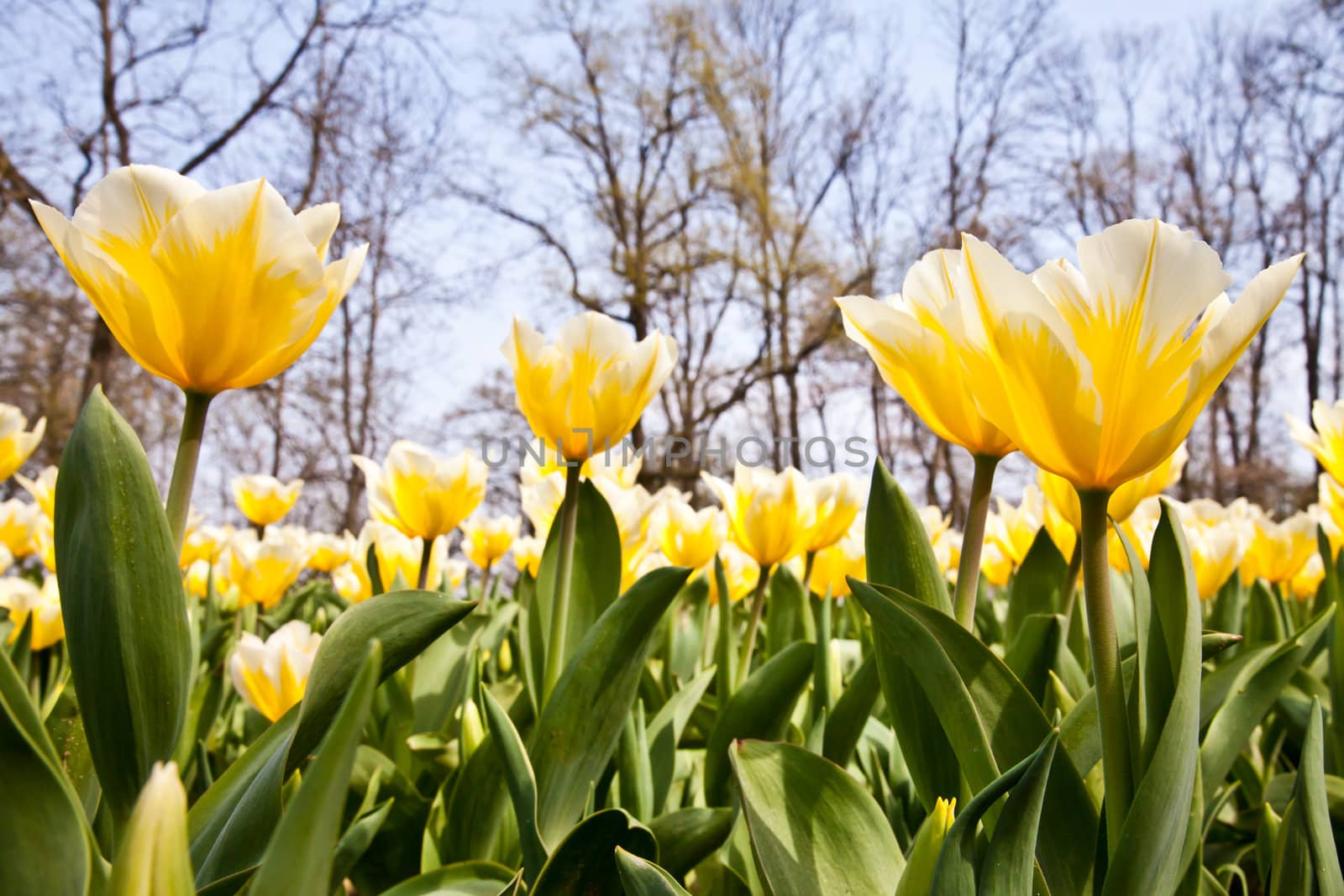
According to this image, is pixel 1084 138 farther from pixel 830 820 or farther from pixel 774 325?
pixel 830 820

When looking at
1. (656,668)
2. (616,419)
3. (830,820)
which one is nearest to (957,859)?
(830,820)

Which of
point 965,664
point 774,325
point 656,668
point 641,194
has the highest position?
point 641,194

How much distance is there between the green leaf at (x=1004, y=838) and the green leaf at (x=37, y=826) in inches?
19.0

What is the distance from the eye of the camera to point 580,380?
43.4 inches

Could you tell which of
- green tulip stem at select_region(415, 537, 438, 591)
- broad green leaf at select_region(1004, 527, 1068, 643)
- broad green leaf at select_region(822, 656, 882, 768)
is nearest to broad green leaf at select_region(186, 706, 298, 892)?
broad green leaf at select_region(822, 656, 882, 768)

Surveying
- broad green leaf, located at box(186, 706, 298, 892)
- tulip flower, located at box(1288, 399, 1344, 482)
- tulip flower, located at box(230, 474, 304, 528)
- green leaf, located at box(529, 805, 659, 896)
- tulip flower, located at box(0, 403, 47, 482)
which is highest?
tulip flower, located at box(0, 403, 47, 482)

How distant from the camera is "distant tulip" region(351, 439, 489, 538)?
146 centimetres

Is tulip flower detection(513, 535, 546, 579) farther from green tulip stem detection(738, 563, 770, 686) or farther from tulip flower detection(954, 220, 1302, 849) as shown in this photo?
tulip flower detection(954, 220, 1302, 849)

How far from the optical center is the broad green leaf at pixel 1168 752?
0.54 meters

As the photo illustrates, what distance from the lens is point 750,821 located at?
0.65 meters

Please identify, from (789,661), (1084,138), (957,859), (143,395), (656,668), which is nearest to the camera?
(957,859)

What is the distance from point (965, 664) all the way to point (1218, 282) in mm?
321

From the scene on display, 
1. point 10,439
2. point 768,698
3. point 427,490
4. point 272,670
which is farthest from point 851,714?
point 10,439

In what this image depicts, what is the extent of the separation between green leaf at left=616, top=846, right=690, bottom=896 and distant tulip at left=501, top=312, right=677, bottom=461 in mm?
608
